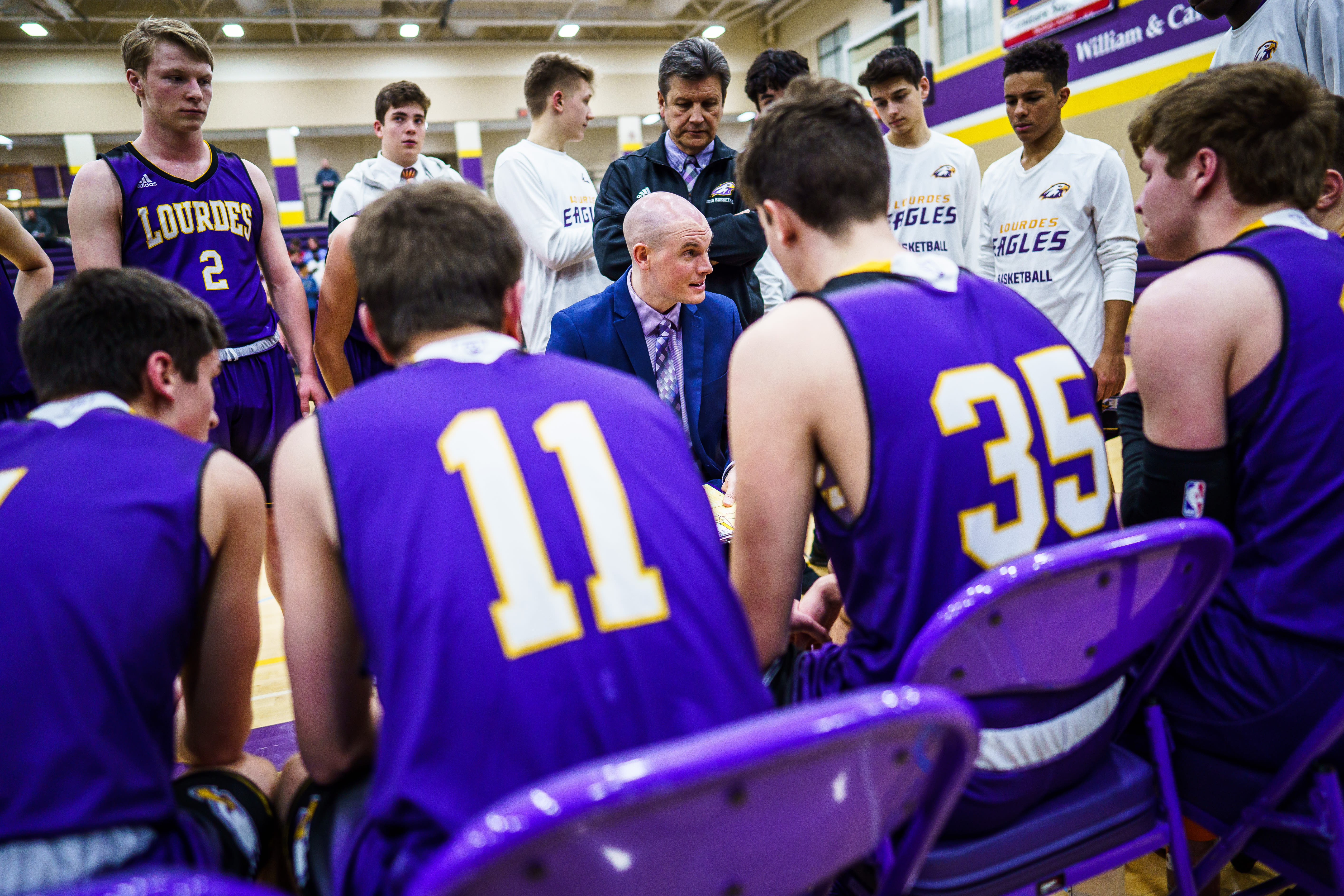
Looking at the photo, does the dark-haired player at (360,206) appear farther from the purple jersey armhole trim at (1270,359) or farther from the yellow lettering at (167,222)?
the purple jersey armhole trim at (1270,359)

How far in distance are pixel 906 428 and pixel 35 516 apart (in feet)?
3.56

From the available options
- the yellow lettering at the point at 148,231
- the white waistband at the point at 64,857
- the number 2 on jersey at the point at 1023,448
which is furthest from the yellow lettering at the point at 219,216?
the number 2 on jersey at the point at 1023,448

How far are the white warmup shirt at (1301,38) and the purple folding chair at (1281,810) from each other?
2.09 m

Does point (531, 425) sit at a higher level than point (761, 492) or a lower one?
higher

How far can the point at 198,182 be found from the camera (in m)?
2.67

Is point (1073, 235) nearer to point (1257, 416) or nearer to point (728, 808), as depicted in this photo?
point (1257, 416)

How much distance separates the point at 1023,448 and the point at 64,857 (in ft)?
4.19

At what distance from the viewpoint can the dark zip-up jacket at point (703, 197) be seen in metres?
3.18

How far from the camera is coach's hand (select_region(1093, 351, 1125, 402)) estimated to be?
140 inches

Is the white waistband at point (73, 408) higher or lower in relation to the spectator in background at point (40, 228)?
lower

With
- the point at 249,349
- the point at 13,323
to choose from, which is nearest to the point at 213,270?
the point at 249,349

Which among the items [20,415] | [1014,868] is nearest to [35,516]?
[1014,868]

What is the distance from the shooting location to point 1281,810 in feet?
4.04

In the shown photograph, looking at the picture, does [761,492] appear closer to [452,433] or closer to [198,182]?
[452,433]
